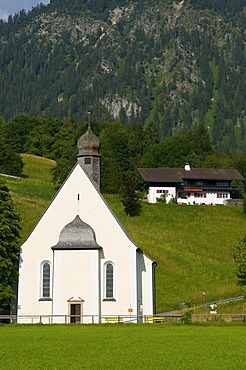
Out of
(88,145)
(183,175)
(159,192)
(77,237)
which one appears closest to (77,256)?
(77,237)

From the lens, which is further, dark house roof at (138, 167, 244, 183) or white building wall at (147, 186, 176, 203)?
dark house roof at (138, 167, 244, 183)

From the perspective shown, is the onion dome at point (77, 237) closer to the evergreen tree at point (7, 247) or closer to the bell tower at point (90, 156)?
the evergreen tree at point (7, 247)

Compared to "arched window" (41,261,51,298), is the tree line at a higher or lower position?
higher

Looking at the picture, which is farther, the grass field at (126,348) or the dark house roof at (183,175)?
the dark house roof at (183,175)

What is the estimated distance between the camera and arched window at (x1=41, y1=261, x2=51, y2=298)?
49531 mm

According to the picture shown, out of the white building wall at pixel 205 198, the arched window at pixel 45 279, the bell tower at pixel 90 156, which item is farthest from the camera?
the white building wall at pixel 205 198

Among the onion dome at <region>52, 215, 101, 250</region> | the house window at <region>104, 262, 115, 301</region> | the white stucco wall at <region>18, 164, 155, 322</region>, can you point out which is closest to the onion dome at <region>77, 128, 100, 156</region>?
the white stucco wall at <region>18, 164, 155, 322</region>

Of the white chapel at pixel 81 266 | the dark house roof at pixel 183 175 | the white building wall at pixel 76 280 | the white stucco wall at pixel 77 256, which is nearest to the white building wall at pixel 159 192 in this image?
the dark house roof at pixel 183 175

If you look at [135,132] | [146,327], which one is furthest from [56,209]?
[135,132]

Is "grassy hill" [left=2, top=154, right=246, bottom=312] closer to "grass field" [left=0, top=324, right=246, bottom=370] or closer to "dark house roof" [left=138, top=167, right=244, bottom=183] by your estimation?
"dark house roof" [left=138, top=167, right=244, bottom=183]

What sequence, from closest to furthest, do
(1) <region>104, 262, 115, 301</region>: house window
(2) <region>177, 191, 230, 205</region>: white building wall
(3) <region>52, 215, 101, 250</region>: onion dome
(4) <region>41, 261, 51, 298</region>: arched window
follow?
(1) <region>104, 262, 115, 301</region>: house window
(3) <region>52, 215, 101, 250</region>: onion dome
(4) <region>41, 261, 51, 298</region>: arched window
(2) <region>177, 191, 230, 205</region>: white building wall

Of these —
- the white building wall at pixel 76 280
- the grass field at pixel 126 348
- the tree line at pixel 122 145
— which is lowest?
the grass field at pixel 126 348

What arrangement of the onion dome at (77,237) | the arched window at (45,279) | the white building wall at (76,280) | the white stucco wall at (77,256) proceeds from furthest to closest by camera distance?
1. the arched window at (45,279)
2. the onion dome at (77,237)
3. the white stucco wall at (77,256)
4. the white building wall at (76,280)

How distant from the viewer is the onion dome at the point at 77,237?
48.7 meters
